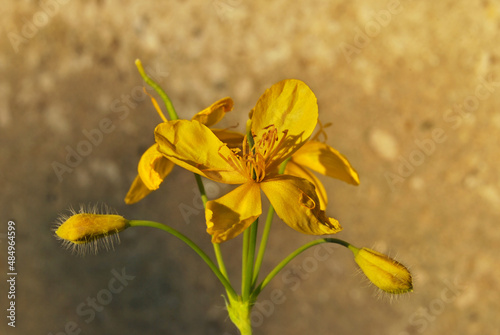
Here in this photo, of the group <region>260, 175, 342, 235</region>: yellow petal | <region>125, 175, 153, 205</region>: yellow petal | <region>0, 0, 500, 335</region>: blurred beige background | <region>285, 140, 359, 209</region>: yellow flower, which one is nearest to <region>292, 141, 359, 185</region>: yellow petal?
<region>285, 140, 359, 209</region>: yellow flower

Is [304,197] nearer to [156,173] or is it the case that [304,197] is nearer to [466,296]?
[156,173]

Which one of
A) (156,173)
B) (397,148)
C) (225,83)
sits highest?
(225,83)

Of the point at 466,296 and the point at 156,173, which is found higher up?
the point at 156,173

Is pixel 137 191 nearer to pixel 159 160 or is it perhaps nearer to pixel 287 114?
pixel 159 160

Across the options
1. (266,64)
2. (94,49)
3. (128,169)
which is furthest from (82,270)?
(266,64)

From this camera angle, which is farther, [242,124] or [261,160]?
[242,124]

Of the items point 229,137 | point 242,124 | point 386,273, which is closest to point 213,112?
point 229,137

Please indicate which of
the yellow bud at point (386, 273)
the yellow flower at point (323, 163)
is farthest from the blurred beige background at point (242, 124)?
the yellow bud at point (386, 273)
